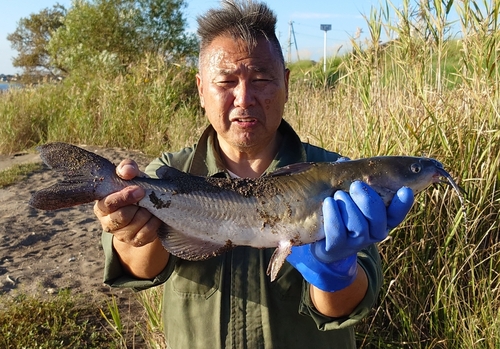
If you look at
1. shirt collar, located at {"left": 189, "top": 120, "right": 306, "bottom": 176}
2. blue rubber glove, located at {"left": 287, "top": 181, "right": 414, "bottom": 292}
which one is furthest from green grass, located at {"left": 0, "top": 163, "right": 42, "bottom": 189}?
blue rubber glove, located at {"left": 287, "top": 181, "right": 414, "bottom": 292}

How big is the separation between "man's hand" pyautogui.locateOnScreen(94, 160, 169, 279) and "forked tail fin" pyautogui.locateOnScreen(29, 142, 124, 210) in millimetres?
56

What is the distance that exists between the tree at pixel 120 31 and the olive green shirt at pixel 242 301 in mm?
16281

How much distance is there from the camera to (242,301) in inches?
98.7

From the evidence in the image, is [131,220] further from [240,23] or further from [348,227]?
[240,23]

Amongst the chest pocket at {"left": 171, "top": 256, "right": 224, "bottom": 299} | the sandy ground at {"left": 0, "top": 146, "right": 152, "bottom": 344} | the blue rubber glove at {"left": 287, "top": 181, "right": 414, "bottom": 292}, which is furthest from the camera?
the sandy ground at {"left": 0, "top": 146, "right": 152, "bottom": 344}

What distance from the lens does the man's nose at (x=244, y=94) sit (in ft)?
8.52

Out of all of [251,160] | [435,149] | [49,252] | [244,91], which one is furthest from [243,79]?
[49,252]

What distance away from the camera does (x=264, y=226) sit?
7.49 feet

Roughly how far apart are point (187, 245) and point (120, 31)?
1865cm

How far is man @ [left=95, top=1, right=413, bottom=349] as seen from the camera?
222 centimetres

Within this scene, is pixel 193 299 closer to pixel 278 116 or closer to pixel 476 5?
pixel 278 116

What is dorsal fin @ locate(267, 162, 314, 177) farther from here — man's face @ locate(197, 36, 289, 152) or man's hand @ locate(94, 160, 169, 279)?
man's hand @ locate(94, 160, 169, 279)

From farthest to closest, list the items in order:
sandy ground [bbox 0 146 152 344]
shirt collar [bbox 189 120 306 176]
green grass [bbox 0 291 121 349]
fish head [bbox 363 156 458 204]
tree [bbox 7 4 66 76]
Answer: tree [bbox 7 4 66 76] → sandy ground [bbox 0 146 152 344] → green grass [bbox 0 291 121 349] → shirt collar [bbox 189 120 306 176] → fish head [bbox 363 156 458 204]

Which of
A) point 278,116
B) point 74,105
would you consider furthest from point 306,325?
point 74,105
